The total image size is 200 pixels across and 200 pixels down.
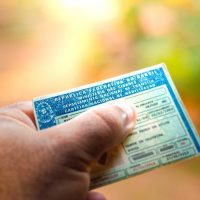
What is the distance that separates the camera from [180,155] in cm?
60

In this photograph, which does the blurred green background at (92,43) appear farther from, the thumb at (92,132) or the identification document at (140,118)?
→ the thumb at (92,132)

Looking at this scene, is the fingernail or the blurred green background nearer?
the fingernail

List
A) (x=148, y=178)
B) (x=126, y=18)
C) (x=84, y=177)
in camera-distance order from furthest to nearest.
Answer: (x=126, y=18) → (x=148, y=178) → (x=84, y=177)

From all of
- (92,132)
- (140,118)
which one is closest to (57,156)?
(92,132)

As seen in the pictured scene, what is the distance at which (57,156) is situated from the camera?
529 mm

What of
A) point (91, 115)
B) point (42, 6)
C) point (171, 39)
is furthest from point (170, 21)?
point (91, 115)

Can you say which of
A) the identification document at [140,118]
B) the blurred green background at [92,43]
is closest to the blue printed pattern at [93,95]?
the identification document at [140,118]

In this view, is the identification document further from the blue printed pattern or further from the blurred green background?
the blurred green background

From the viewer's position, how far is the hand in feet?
1.73

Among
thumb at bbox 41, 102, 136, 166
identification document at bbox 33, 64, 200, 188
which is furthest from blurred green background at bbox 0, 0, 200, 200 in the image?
thumb at bbox 41, 102, 136, 166

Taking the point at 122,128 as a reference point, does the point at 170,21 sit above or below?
above

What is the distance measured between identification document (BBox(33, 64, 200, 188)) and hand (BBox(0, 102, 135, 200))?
0.13ft

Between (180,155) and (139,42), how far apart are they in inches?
16.9

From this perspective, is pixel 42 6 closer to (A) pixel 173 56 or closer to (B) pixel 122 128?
(A) pixel 173 56
